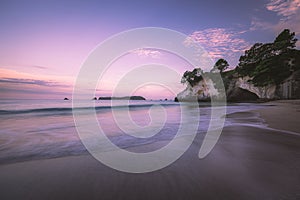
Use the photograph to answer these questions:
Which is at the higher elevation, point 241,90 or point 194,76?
point 194,76

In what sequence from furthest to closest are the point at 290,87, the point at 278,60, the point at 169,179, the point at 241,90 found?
the point at 241,90 < the point at 278,60 < the point at 290,87 < the point at 169,179

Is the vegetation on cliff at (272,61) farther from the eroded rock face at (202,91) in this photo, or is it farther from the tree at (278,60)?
the eroded rock face at (202,91)

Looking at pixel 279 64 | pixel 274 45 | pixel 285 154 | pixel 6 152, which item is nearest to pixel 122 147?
pixel 6 152

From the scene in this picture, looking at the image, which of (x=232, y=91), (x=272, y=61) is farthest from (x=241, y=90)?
(x=272, y=61)

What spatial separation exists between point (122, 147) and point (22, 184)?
159 cm

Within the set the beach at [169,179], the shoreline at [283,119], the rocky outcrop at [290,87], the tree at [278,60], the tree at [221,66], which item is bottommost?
the beach at [169,179]

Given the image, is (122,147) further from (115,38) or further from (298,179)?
(115,38)

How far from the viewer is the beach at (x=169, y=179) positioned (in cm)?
128

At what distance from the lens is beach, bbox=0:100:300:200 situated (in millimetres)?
1283

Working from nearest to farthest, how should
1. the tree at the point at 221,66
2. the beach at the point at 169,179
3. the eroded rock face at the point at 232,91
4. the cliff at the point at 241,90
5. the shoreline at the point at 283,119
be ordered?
the beach at the point at 169,179 → the shoreline at the point at 283,119 → the cliff at the point at 241,90 → the eroded rock face at the point at 232,91 → the tree at the point at 221,66

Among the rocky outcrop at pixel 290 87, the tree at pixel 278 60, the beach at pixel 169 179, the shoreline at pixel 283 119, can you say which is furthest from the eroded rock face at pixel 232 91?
the beach at pixel 169 179

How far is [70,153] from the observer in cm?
247

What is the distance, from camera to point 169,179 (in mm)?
1566

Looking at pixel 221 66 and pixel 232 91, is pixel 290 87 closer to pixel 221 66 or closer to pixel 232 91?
pixel 232 91
